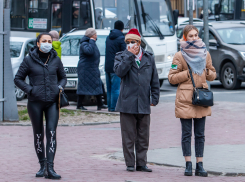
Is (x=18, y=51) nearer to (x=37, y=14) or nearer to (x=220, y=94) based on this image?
(x=220, y=94)

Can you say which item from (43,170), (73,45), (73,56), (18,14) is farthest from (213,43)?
(43,170)

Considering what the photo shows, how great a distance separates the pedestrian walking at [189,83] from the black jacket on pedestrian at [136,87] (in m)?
0.32

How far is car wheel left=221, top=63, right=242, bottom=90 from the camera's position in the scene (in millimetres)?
16250

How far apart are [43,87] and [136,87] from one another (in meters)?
1.08

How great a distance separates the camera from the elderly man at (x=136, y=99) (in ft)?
20.6

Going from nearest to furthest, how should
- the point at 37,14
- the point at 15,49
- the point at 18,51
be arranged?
1. the point at 18,51
2. the point at 15,49
3. the point at 37,14

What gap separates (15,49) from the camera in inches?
603

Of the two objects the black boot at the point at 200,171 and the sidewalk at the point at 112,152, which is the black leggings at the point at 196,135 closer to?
the black boot at the point at 200,171

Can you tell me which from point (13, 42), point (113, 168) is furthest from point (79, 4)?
point (113, 168)

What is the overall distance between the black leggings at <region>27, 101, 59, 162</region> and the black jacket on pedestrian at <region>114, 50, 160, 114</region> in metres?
0.80

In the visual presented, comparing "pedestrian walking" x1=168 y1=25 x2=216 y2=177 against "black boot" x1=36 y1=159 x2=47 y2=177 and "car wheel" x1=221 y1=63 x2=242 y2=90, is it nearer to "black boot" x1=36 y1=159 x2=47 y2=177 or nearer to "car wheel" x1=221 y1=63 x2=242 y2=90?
"black boot" x1=36 y1=159 x2=47 y2=177

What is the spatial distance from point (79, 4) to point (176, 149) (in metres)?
13.1

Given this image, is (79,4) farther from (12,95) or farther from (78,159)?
(78,159)

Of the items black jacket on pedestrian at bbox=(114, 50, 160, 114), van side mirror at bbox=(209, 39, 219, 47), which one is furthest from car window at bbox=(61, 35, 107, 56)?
black jacket on pedestrian at bbox=(114, 50, 160, 114)
